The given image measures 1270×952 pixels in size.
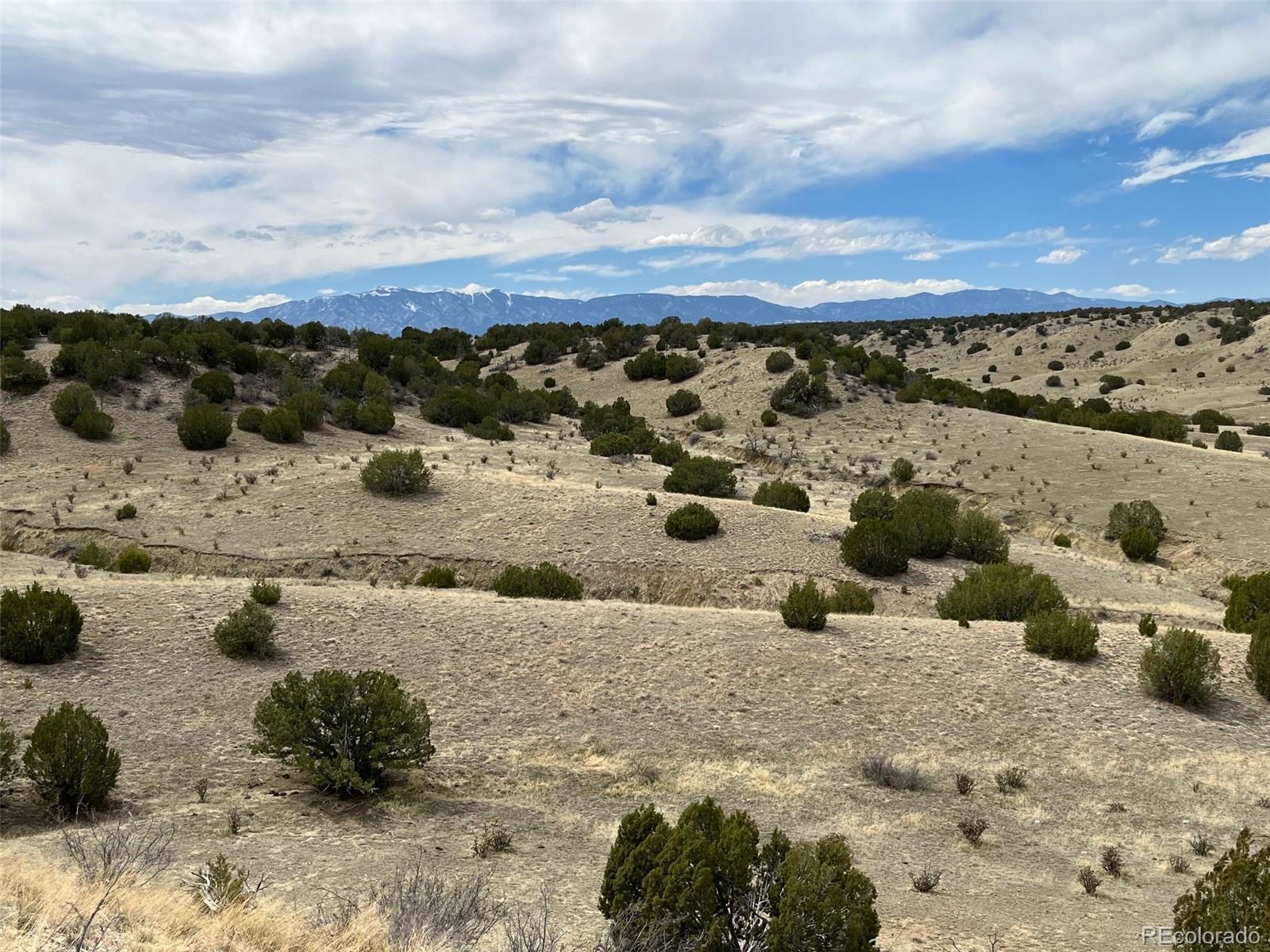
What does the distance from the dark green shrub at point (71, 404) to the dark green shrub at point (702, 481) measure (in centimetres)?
2208

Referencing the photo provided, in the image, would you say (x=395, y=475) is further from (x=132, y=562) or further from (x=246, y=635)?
(x=246, y=635)

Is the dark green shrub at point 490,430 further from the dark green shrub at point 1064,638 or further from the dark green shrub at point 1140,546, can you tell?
the dark green shrub at point 1064,638

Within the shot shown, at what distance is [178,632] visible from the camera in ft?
44.7

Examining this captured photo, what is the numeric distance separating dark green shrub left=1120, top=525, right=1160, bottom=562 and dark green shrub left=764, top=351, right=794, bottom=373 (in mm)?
27563

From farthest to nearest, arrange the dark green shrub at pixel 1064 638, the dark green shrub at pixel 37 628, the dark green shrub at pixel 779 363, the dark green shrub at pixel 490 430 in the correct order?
the dark green shrub at pixel 779 363
the dark green shrub at pixel 490 430
the dark green shrub at pixel 1064 638
the dark green shrub at pixel 37 628

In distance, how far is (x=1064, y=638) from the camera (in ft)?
48.5

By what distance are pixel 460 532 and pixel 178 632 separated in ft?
36.8

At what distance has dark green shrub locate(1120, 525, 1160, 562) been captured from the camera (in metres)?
26.6

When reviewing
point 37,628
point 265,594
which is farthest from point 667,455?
point 37,628

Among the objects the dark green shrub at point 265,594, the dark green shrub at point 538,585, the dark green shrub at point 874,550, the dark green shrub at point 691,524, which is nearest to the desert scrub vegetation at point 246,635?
the dark green shrub at point 265,594

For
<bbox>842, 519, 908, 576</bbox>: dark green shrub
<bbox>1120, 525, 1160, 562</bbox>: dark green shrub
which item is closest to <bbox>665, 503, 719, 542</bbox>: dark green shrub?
<bbox>842, 519, 908, 576</bbox>: dark green shrub

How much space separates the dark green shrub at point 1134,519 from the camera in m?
28.0

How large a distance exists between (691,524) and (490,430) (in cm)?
1681

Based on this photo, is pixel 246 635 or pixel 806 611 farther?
pixel 806 611
